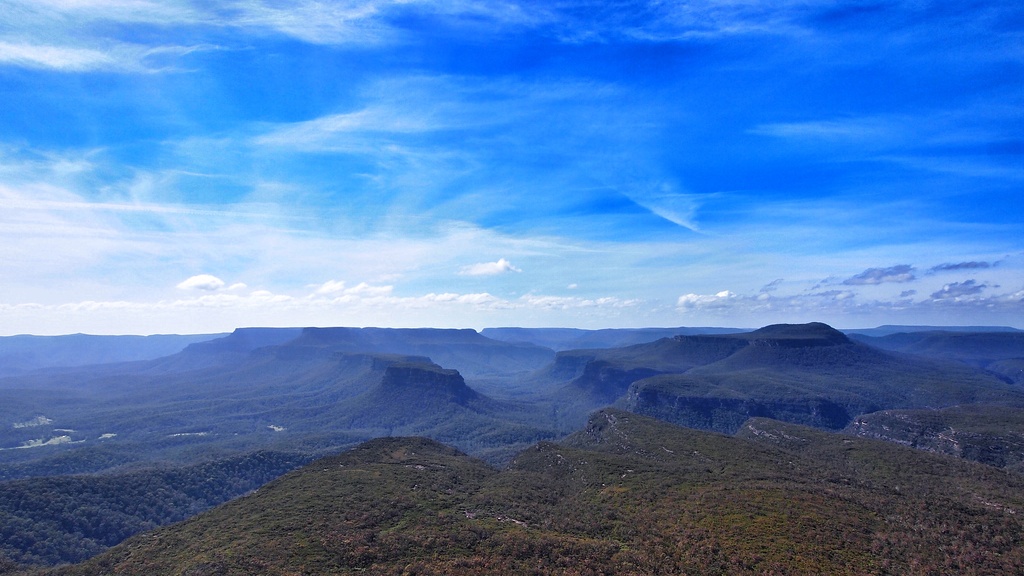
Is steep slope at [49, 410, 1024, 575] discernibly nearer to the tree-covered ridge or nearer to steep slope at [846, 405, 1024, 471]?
steep slope at [846, 405, 1024, 471]

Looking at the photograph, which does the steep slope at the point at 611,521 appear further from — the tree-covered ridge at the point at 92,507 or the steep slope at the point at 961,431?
the tree-covered ridge at the point at 92,507

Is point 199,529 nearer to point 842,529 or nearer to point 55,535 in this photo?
point 55,535

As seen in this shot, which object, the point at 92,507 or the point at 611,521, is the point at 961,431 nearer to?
the point at 611,521

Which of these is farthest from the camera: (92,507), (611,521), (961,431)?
(961,431)

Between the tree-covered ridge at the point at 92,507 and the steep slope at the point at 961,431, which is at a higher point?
the steep slope at the point at 961,431

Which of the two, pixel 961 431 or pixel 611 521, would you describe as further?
pixel 961 431

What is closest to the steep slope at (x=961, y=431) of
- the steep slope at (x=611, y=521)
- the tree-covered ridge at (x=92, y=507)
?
the steep slope at (x=611, y=521)

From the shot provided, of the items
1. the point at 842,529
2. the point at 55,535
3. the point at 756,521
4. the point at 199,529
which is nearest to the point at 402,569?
the point at 199,529

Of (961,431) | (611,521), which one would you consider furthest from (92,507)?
(961,431)
